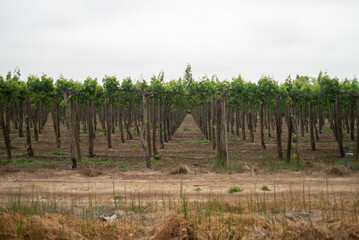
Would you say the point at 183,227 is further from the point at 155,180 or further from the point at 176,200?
the point at 155,180

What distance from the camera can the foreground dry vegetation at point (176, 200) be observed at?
17.0 feet

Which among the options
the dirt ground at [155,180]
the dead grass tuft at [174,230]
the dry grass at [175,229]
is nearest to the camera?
the dry grass at [175,229]

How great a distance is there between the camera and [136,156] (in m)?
16.7

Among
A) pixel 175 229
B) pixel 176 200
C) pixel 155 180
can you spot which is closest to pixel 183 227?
pixel 175 229

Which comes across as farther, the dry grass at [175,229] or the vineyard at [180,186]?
the vineyard at [180,186]

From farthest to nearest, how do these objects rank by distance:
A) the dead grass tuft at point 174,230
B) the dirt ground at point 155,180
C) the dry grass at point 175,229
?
the dirt ground at point 155,180 → the dead grass tuft at point 174,230 → the dry grass at point 175,229

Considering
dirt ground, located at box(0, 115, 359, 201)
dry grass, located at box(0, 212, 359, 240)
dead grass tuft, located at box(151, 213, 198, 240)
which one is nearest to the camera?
dry grass, located at box(0, 212, 359, 240)

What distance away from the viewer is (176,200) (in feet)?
25.0

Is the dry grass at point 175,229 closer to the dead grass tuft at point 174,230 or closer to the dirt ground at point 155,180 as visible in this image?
the dead grass tuft at point 174,230

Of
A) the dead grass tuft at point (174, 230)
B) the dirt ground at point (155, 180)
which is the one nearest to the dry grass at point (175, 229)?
the dead grass tuft at point (174, 230)

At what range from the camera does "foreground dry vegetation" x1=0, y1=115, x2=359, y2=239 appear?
17.0 ft

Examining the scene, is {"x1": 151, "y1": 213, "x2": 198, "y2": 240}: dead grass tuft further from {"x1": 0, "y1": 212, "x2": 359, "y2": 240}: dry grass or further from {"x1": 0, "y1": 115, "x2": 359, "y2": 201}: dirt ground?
{"x1": 0, "y1": 115, "x2": 359, "y2": 201}: dirt ground

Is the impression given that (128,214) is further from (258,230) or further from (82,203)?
(258,230)

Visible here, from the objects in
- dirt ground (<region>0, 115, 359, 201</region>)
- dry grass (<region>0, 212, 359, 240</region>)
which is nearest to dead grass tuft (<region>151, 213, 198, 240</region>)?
dry grass (<region>0, 212, 359, 240</region>)
